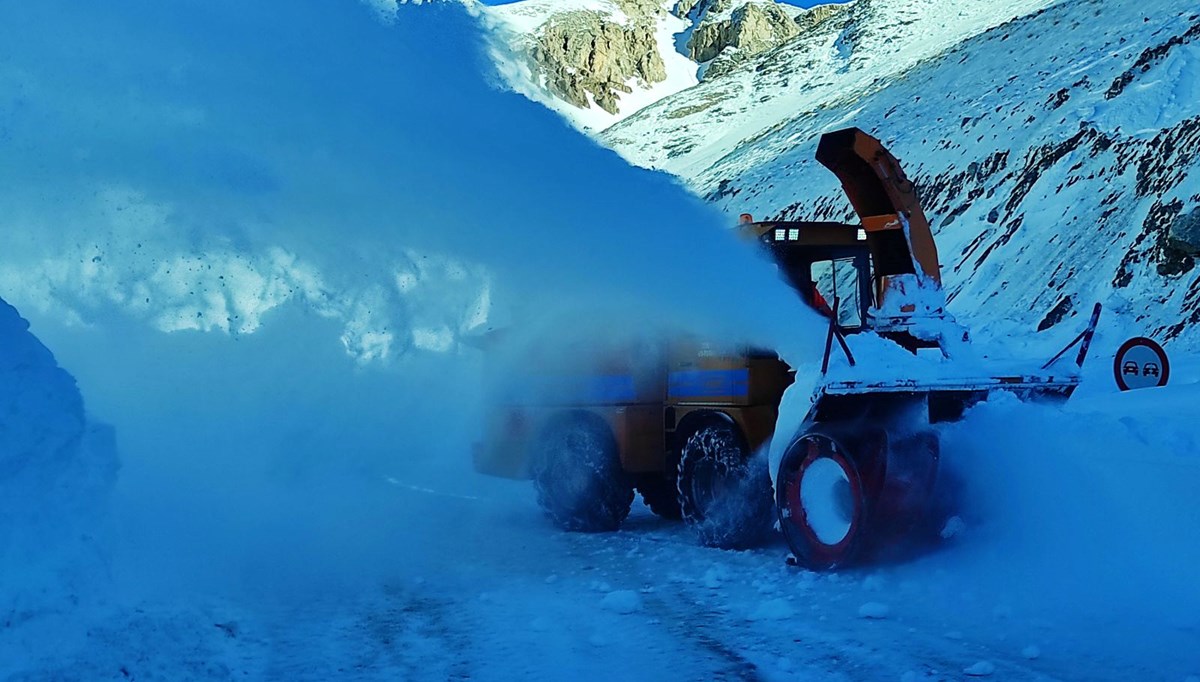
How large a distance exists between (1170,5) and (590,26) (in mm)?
120357

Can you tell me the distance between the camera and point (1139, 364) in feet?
34.6

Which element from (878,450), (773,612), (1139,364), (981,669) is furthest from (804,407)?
(1139,364)

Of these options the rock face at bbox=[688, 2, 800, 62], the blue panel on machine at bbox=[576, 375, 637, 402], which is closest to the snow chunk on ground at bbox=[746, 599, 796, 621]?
the blue panel on machine at bbox=[576, 375, 637, 402]

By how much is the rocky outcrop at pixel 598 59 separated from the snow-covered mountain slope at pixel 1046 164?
74896mm

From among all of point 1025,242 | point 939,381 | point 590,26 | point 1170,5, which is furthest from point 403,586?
point 590,26

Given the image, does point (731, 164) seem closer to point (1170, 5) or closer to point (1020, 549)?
point (1170, 5)

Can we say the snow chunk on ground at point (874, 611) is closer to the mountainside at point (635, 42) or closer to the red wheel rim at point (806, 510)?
the red wheel rim at point (806, 510)

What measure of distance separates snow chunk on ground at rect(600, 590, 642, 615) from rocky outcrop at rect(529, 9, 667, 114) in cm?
12018

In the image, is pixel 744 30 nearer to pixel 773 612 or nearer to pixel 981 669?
pixel 773 612

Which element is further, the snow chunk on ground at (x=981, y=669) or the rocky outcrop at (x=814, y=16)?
the rocky outcrop at (x=814, y=16)

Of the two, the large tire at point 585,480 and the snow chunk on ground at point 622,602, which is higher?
the large tire at point 585,480

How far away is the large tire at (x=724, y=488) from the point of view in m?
7.07

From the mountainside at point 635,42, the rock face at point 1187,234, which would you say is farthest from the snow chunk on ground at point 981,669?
the mountainside at point 635,42

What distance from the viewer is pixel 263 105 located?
8.32 meters
